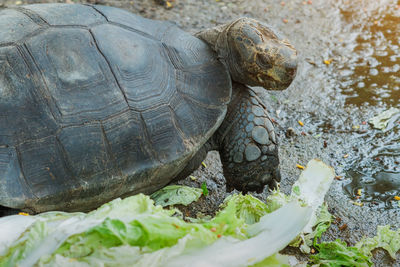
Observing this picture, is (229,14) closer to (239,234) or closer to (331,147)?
(331,147)

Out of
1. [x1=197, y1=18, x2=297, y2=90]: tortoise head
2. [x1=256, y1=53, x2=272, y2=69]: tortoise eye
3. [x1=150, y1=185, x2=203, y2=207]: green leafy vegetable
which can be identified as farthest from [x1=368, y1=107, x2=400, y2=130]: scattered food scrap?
[x1=150, y1=185, x2=203, y2=207]: green leafy vegetable

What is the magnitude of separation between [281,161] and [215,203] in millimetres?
813

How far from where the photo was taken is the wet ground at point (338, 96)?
3.97m

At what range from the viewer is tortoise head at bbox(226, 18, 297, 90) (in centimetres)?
352

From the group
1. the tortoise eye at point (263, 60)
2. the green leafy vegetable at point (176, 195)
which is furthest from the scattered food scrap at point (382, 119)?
the green leafy vegetable at point (176, 195)

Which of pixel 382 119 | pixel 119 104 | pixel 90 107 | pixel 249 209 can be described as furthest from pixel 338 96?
pixel 90 107

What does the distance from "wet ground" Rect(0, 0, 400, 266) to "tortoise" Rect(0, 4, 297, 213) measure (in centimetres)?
62

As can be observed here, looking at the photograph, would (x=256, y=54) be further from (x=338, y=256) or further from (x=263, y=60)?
(x=338, y=256)

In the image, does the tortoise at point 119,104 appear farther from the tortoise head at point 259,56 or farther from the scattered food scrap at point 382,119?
the scattered food scrap at point 382,119

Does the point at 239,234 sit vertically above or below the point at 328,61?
below

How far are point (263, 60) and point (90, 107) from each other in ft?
4.22

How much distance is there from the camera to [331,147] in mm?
4527

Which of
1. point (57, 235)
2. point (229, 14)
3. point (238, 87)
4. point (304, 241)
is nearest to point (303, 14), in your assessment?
point (229, 14)

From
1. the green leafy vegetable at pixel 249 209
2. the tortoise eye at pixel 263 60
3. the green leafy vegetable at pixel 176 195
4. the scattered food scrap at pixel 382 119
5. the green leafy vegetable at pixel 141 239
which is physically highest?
the tortoise eye at pixel 263 60
